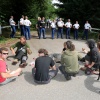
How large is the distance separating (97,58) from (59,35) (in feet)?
33.7

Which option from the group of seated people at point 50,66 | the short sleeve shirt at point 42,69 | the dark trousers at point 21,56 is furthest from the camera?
the dark trousers at point 21,56

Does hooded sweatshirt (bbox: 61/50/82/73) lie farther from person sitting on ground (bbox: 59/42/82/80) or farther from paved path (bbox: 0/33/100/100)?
paved path (bbox: 0/33/100/100)

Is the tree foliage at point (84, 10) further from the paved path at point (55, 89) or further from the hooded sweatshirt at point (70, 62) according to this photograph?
the paved path at point (55, 89)

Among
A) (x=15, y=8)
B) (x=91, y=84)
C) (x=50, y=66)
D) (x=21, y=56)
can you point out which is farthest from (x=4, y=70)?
(x=15, y=8)

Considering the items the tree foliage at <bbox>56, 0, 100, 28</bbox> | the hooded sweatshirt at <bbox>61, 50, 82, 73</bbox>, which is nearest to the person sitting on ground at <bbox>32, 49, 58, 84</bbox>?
the hooded sweatshirt at <bbox>61, 50, 82, 73</bbox>

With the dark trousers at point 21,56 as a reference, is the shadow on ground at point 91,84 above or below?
below

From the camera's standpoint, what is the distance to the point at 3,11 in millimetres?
26406

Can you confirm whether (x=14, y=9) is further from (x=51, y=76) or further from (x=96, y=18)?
(x=51, y=76)

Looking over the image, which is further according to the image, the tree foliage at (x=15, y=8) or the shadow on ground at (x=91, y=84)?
the tree foliage at (x=15, y=8)

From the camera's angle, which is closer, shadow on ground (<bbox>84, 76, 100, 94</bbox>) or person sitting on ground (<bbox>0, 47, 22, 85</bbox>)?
person sitting on ground (<bbox>0, 47, 22, 85</bbox>)

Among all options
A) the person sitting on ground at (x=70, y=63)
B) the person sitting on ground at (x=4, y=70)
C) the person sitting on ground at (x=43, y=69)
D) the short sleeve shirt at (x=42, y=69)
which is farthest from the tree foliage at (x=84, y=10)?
the person sitting on ground at (x=4, y=70)

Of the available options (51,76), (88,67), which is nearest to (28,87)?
(51,76)

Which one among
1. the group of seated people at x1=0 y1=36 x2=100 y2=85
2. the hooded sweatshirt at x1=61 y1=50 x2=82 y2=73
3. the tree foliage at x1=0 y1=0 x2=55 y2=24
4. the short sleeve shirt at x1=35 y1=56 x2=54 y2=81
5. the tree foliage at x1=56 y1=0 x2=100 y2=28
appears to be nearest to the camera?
the group of seated people at x1=0 y1=36 x2=100 y2=85

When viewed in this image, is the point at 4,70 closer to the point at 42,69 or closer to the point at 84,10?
the point at 42,69
